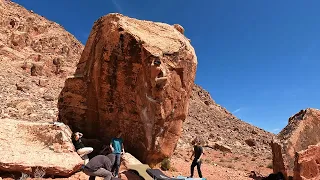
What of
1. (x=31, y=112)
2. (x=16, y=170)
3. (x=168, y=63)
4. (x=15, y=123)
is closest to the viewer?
(x=16, y=170)

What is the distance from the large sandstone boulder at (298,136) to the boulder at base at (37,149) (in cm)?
586

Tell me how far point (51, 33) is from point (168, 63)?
47011mm

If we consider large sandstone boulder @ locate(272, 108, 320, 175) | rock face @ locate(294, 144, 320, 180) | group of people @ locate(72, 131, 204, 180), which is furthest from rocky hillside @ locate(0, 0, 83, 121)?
rock face @ locate(294, 144, 320, 180)

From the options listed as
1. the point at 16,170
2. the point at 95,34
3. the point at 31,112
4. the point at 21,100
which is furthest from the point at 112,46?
the point at 21,100

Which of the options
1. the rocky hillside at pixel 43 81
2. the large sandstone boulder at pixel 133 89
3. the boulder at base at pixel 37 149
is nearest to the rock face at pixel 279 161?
the large sandstone boulder at pixel 133 89

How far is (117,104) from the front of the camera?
37.3 ft

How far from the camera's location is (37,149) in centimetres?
833

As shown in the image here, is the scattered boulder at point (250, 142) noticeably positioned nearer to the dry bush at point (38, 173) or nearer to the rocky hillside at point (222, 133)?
the rocky hillside at point (222, 133)

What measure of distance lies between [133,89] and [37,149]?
13.6ft

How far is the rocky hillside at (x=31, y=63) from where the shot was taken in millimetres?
23213

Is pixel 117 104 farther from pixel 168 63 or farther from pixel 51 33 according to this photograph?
pixel 51 33

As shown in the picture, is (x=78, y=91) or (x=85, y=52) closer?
(x=78, y=91)

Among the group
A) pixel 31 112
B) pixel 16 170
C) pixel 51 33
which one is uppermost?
pixel 51 33

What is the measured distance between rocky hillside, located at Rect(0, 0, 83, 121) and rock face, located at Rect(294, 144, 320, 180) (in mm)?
15908
